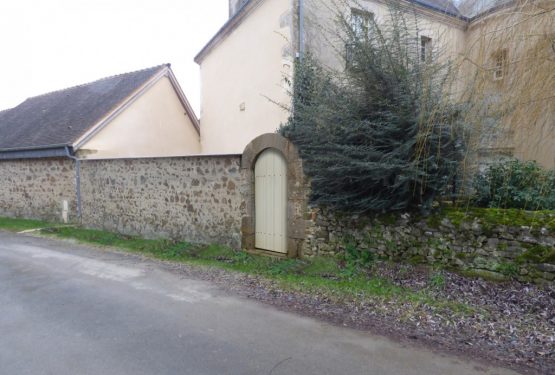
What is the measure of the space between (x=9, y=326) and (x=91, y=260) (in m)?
3.62

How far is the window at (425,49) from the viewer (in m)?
5.93

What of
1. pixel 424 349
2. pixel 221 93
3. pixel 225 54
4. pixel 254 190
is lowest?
pixel 424 349

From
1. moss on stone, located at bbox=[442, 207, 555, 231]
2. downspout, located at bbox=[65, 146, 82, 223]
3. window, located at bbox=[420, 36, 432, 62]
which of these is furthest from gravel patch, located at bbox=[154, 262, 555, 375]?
downspout, located at bbox=[65, 146, 82, 223]

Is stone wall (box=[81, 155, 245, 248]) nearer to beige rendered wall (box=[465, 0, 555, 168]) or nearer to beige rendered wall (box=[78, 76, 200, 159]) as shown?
beige rendered wall (box=[78, 76, 200, 159])

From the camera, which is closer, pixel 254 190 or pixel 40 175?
pixel 254 190

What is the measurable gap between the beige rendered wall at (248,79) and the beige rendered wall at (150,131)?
5.98 ft

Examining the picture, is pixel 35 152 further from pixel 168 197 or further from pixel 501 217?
pixel 501 217

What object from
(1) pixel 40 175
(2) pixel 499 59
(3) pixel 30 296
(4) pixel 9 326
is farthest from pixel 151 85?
(2) pixel 499 59

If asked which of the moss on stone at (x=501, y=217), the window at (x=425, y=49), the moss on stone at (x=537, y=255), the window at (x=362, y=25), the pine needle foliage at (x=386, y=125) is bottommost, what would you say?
the moss on stone at (x=537, y=255)

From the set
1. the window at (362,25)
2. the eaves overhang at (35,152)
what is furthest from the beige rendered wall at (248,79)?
the eaves overhang at (35,152)

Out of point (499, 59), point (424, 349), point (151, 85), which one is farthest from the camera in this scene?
point (151, 85)

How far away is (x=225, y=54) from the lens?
515 inches

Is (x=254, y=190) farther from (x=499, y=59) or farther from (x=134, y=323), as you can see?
(x=499, y=59)

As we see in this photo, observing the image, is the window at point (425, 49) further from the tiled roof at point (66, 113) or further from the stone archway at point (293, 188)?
the tiled roof at point (66, 113)
